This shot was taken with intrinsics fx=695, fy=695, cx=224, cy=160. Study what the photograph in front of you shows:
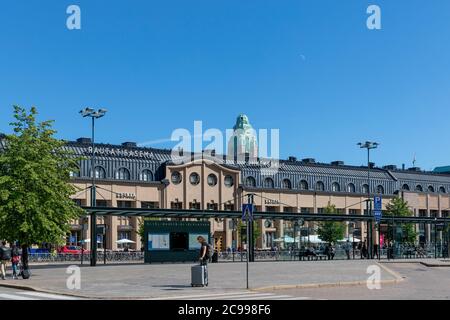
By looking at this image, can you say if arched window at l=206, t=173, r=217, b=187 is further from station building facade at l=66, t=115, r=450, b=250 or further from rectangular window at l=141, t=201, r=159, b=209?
rectangular window at l=141, t=201, r=159, b=209

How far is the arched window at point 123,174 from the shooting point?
85.1 meters

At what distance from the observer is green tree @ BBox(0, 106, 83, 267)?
32.5m

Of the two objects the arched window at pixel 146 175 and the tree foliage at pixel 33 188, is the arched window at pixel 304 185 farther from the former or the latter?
the tree foliage at pixel 33 188

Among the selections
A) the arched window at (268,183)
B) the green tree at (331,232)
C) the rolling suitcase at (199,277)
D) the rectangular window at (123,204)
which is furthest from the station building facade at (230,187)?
the rolling suitcase at (199,277)

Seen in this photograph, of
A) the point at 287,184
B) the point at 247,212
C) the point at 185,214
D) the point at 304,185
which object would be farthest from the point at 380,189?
the point at 247,212

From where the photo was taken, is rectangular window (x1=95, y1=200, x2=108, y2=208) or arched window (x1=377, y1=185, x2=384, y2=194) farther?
arched window (x1=377, y1=185, x2=384, y2=194)

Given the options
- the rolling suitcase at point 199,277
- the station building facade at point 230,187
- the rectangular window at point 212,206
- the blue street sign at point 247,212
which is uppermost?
the station building facade at point 230,187

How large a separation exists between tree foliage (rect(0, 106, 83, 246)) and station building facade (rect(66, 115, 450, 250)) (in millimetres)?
41182

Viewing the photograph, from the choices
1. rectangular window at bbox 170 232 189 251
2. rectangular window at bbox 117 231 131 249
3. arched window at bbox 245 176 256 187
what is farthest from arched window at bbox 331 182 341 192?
rectangular window at bbox 170 232 189 251

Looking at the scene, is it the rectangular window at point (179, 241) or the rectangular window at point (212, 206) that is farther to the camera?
the rectangular window at point (212, 206)

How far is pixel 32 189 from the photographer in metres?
33.3

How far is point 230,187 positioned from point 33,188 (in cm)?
6203

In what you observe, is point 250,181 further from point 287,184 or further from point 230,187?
point 287,184
